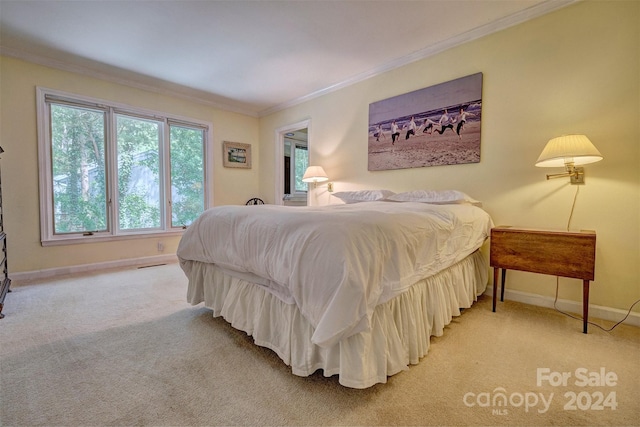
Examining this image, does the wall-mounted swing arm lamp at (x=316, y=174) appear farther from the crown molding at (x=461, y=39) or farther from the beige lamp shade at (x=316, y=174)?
the crown molding at (x=461, y=39)

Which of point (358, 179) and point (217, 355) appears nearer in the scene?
point (217, 355)

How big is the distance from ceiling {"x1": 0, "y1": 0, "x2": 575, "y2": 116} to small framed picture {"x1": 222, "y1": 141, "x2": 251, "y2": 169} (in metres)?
1.18

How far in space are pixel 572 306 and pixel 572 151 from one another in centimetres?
121

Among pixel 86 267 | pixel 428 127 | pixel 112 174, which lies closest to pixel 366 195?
pixel 428 127

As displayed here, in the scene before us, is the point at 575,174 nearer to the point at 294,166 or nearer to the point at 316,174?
the point at 316,174

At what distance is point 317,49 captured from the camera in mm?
2895

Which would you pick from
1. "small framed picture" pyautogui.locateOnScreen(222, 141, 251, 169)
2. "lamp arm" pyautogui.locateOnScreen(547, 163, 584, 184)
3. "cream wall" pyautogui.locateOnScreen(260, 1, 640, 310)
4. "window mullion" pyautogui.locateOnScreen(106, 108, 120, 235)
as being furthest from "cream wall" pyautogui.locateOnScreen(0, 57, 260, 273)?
"lamp arm" pyautogui.locateOnScreen(547, 163, 584, 184)

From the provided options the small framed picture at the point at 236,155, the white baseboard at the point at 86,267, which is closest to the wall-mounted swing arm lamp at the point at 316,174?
the small framed picture at the point at 236,155

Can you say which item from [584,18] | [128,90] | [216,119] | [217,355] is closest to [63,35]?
[128,90]

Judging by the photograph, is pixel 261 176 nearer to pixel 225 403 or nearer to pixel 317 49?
pixel 317 49

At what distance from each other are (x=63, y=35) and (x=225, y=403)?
3.51 meters

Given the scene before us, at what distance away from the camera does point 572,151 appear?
1.83 m

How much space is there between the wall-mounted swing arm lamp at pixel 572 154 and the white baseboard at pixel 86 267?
14.3ft

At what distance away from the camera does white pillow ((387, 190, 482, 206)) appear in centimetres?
239
